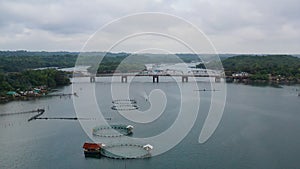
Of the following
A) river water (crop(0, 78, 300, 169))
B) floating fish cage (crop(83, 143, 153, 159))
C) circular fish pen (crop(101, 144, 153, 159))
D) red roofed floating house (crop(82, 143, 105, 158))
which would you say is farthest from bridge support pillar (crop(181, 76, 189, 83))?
red roofed floating house (crop(82, 143, 105, 158))

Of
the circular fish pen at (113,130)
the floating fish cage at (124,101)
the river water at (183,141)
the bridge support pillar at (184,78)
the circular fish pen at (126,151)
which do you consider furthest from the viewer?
the bridge support pillar at (184,78)

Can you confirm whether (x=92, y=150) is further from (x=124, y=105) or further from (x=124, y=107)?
(x=124, y=105)

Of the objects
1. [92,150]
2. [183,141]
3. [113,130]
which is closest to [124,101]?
[113,130]

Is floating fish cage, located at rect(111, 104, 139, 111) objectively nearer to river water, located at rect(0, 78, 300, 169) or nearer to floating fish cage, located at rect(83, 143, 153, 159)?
river water, located at rect(0, 78, 300, 169)

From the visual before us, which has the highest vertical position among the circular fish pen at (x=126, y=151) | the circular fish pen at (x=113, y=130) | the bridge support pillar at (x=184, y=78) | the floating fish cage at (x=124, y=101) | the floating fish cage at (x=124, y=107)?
the bridge support pillar at (x=184, y=78)

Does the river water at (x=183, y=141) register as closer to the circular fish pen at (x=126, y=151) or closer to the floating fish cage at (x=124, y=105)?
the circular fish pen at (x=126, y=151)

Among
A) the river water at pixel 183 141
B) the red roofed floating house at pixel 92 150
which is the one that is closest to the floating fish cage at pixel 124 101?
the river water at pixel 183 141
